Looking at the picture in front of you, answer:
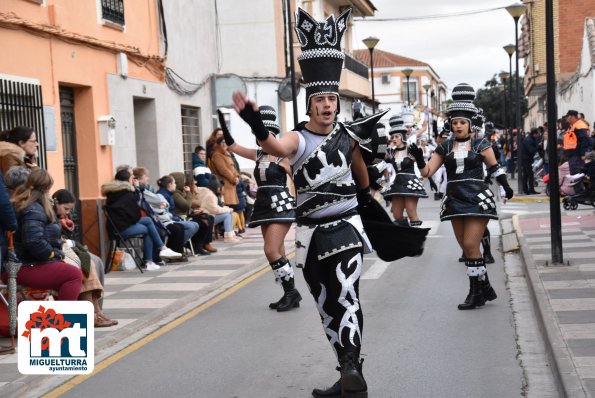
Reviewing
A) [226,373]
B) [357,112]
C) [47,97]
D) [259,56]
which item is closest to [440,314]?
[357,112]

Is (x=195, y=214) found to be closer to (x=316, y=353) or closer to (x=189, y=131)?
(x=189, y=131)

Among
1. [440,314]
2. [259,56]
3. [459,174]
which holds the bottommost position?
[440,314]

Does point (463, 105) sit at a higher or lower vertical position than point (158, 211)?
higher

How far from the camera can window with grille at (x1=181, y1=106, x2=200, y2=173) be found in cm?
2050

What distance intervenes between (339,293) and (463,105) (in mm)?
4134

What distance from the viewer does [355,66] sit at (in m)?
35.7

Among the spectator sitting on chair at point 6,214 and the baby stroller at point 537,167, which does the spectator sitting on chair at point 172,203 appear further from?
the baby stroller at point 537,167

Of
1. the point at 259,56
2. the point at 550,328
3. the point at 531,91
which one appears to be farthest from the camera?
the point at 531,91

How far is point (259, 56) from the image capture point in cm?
2684

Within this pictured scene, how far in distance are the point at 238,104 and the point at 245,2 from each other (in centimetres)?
2209

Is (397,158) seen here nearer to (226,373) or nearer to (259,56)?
(226,373)

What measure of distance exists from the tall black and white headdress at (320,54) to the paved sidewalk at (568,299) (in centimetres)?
249

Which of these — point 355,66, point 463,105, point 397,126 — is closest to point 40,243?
point 463,105

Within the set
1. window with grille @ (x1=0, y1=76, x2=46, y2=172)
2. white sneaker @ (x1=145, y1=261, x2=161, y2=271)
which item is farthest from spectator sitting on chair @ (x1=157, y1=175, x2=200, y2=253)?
window with grille @ (x1=0, y1=76, x2=46, y2=172)
